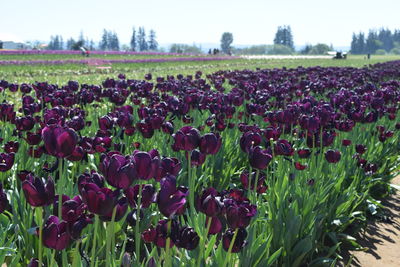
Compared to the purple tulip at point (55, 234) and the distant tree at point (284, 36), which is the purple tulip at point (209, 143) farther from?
the distant tree at point (284, 36)

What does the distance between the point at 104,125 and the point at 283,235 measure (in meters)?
1.68

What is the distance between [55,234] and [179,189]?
53 centimetres

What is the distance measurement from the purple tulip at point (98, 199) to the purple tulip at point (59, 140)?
305 mm

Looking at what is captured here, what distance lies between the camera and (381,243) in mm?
4066

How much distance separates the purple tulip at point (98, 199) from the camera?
1612mm

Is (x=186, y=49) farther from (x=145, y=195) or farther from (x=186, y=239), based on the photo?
(x=186, y=239)

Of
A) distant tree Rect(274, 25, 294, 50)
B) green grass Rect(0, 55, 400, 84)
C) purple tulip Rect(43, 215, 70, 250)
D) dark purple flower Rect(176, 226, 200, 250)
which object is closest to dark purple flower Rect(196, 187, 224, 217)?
dark purple flower Rect(176, 226, 200, 250)

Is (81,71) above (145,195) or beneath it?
above

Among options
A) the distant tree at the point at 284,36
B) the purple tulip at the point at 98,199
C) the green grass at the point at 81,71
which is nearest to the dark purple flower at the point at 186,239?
the purple tulip at the point at 98,199

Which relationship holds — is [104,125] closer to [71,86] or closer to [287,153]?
[287,153]

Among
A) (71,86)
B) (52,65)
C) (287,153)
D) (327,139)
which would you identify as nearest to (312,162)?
(327,139)

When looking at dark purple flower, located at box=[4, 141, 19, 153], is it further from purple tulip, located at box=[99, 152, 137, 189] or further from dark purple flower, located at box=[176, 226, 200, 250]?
dark purple flower, located at box=[176, 226, 200, 250]

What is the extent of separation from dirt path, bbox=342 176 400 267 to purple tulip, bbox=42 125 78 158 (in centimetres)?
266

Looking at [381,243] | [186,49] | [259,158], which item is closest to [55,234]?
[259,158]
